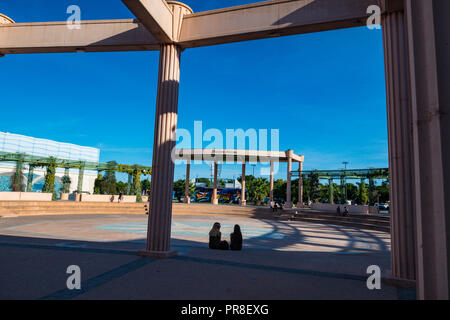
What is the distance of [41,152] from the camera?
7056cm

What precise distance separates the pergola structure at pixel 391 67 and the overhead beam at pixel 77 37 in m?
0.03

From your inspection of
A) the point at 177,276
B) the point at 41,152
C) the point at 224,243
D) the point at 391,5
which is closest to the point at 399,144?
the point at 391,5

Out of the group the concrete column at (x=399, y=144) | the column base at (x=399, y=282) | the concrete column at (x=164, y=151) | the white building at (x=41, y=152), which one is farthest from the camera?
the white building at (x=41, y=152)

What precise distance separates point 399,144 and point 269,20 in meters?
4.42

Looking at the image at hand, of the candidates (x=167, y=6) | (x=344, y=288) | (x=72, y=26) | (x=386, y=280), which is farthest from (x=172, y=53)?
(x=386, y=280)

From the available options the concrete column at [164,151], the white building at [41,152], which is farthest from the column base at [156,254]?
the white building at [41,152]

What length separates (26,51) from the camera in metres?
9.04

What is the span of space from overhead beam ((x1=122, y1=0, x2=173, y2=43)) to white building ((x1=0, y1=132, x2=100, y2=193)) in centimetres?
5899

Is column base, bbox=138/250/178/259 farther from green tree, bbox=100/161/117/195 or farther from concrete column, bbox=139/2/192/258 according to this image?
green tree, bbox=100/161/117/195

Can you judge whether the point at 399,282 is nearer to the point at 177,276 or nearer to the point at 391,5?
the point at 177,276

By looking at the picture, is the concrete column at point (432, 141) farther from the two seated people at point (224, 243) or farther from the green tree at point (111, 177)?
A: the green tree at point (111, 177)

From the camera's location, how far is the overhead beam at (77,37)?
801 centimetres

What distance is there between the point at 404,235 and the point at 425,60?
13.2 feet
